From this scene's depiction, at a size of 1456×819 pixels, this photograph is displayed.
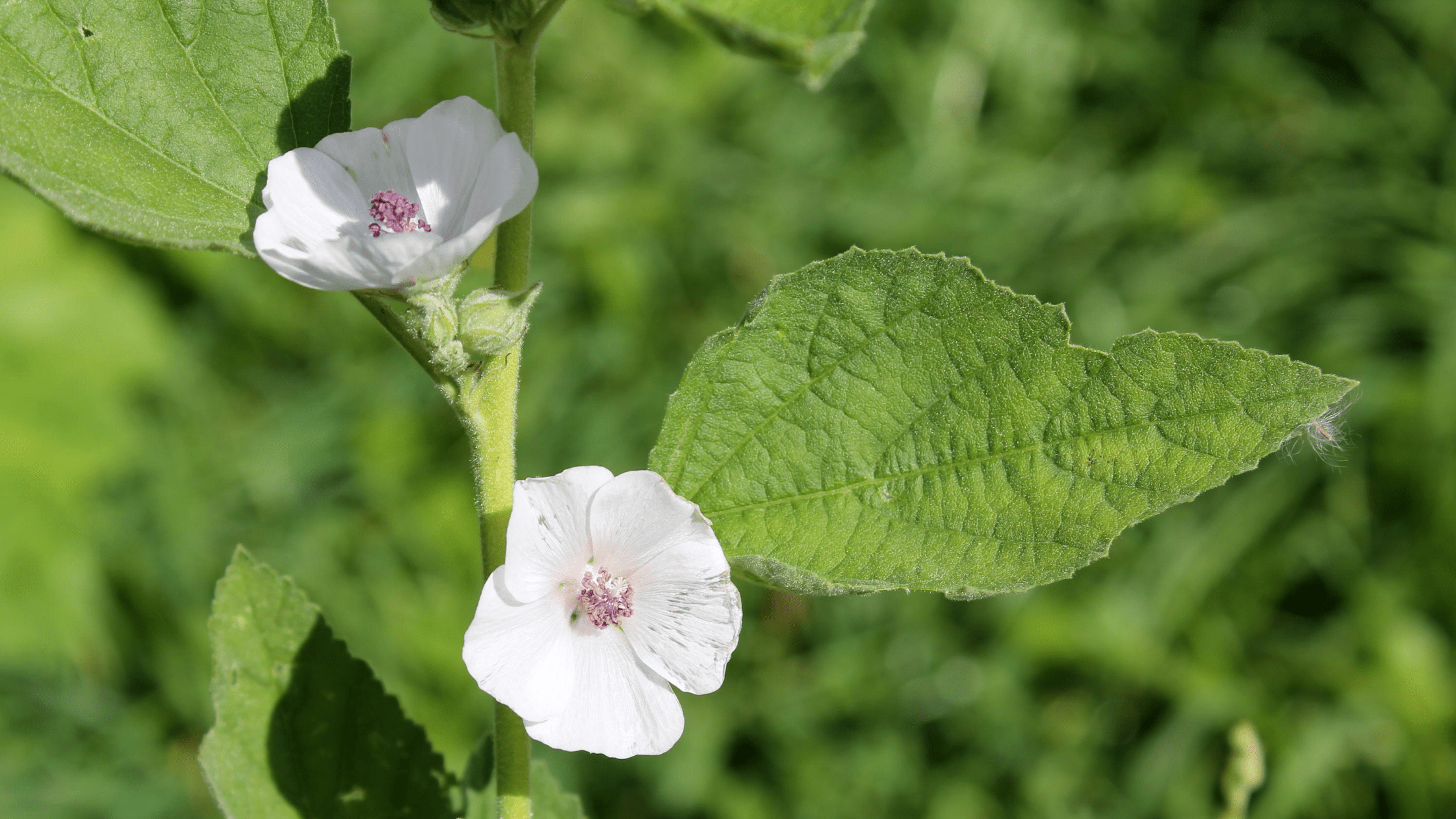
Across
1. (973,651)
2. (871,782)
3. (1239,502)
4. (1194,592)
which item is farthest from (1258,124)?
(871,782)

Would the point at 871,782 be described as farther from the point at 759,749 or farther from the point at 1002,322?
the point at 1002,322

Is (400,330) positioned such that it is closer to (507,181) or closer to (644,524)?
(507,181)

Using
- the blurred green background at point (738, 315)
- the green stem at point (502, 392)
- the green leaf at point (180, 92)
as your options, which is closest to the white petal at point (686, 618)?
the green stem at point (502, 392)

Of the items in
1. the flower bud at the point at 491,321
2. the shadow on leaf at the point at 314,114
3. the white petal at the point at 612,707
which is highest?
the shadow on leaf at the point at 314,114

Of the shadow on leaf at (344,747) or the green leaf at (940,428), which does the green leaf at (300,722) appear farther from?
the green leaf at (940,428)

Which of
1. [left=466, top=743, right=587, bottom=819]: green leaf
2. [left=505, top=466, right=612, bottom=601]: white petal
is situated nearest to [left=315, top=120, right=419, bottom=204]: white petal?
[left=505, top=466, right=612, bottom=601]: white petal
